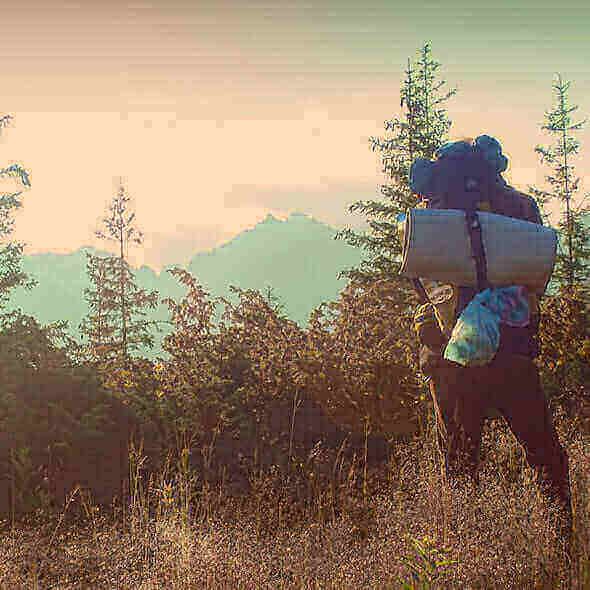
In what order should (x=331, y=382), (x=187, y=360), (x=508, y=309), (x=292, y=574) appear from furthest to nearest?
(x=187, y=360) → (x=331, y=382) → (x=292, y=574) → (x=508, y=309)

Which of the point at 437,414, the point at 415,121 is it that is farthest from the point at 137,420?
the point at 415,121

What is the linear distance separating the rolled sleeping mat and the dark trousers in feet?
1.20

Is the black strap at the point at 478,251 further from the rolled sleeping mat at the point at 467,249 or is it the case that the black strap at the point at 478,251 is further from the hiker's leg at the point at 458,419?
the hiker's leg at the point at 458,419

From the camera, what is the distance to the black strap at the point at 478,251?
2592 mm

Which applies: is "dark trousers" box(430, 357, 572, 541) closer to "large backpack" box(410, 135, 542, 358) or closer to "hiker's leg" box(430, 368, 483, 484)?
"hiker's leg" box(430, 368, 483, 484)

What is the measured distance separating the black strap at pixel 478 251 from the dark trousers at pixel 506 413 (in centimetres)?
34

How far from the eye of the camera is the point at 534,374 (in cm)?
266

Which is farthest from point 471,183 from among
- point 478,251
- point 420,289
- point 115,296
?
point 115,296

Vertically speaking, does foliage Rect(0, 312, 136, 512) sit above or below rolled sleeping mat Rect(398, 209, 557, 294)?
below

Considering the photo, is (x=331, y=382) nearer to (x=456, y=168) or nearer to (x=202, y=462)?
(x=202, y=462)

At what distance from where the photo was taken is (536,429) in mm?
2682

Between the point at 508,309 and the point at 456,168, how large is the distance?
2.17 ft

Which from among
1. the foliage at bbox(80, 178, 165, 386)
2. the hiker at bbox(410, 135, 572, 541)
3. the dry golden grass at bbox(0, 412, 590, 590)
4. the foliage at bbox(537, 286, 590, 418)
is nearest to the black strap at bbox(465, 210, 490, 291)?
the hiker at bbox(410, 135, 572, 541)

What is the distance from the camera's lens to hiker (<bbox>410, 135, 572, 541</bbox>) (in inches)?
102
